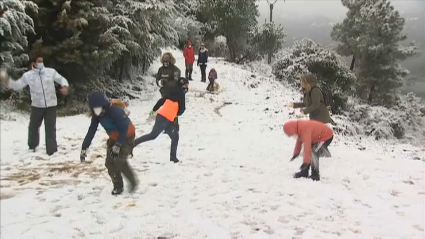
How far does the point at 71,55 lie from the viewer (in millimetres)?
1599

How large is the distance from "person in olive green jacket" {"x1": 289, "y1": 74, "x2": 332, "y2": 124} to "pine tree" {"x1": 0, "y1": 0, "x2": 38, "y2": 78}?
4400 mm

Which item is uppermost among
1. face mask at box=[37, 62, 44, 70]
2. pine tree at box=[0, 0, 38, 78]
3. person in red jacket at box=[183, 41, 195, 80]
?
person in red jacket at box=[183, 41, 195, 80]

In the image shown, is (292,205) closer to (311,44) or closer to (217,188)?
(217,188)

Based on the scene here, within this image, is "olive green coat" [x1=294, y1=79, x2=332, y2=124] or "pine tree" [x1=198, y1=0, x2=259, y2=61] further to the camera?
"pine tree" [x1=198, y1=0, x2=259, y2=61]

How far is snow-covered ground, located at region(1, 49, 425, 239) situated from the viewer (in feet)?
5.90

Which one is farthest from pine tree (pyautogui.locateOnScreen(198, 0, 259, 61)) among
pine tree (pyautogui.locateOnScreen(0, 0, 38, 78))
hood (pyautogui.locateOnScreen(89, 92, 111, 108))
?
pine tree (pyautogui.locateOnScreen(0, 0, 38, 78))

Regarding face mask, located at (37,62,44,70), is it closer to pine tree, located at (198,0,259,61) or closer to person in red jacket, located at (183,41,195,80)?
person in red jacket, located at (183,41,195,80)

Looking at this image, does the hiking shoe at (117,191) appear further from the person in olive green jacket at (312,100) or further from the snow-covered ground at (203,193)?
the person in olive green jacket at (312,100)

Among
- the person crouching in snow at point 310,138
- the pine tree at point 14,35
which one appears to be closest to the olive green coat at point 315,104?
the person crouching in snow at point 310,138

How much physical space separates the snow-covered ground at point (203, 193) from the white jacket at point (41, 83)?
0.15m

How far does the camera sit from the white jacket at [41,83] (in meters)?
1.22

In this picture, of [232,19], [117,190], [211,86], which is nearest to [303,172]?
[117,190]

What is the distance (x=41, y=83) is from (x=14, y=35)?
41 cm

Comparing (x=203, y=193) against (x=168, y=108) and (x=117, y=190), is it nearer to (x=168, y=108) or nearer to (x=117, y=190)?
(x=117, y=190)
